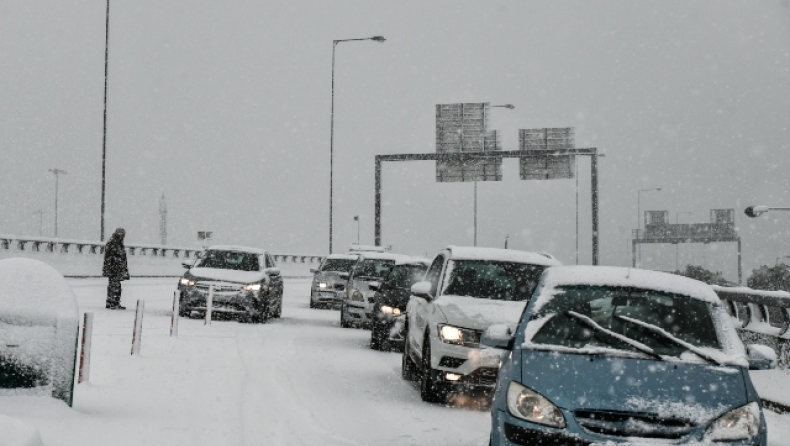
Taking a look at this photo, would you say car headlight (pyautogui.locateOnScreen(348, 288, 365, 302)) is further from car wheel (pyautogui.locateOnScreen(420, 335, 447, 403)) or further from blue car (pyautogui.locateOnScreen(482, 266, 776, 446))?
blue car (pyautogui.locateOnScreen(482, 266, 776, 446))

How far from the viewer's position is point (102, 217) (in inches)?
1601

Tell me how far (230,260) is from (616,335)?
58.0 feet

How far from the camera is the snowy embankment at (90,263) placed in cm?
3553

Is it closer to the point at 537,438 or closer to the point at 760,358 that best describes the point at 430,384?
the point at 760,358

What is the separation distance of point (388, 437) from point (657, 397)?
3281 mm

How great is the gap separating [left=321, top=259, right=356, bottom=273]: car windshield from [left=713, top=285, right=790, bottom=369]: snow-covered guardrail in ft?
47.7

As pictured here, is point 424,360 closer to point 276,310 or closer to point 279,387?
point 279,387

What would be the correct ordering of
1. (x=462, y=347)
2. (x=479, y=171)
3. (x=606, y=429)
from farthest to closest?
(x=479, y=171) < (x=462, y=347) < (x=606, y=429)

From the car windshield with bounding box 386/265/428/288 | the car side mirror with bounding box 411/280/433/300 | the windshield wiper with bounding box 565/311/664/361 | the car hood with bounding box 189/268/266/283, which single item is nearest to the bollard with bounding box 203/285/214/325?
the car hood with bounding box 189/268/266/283

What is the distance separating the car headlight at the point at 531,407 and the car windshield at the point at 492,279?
5631 millimetres

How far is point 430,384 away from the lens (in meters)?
10.8

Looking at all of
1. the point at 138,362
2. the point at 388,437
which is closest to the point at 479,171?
the point at 138,362

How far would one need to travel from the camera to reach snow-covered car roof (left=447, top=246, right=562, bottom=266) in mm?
12305

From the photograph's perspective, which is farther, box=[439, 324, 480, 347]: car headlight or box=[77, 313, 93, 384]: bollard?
box=[77, 313, 93, 384]: bollard
